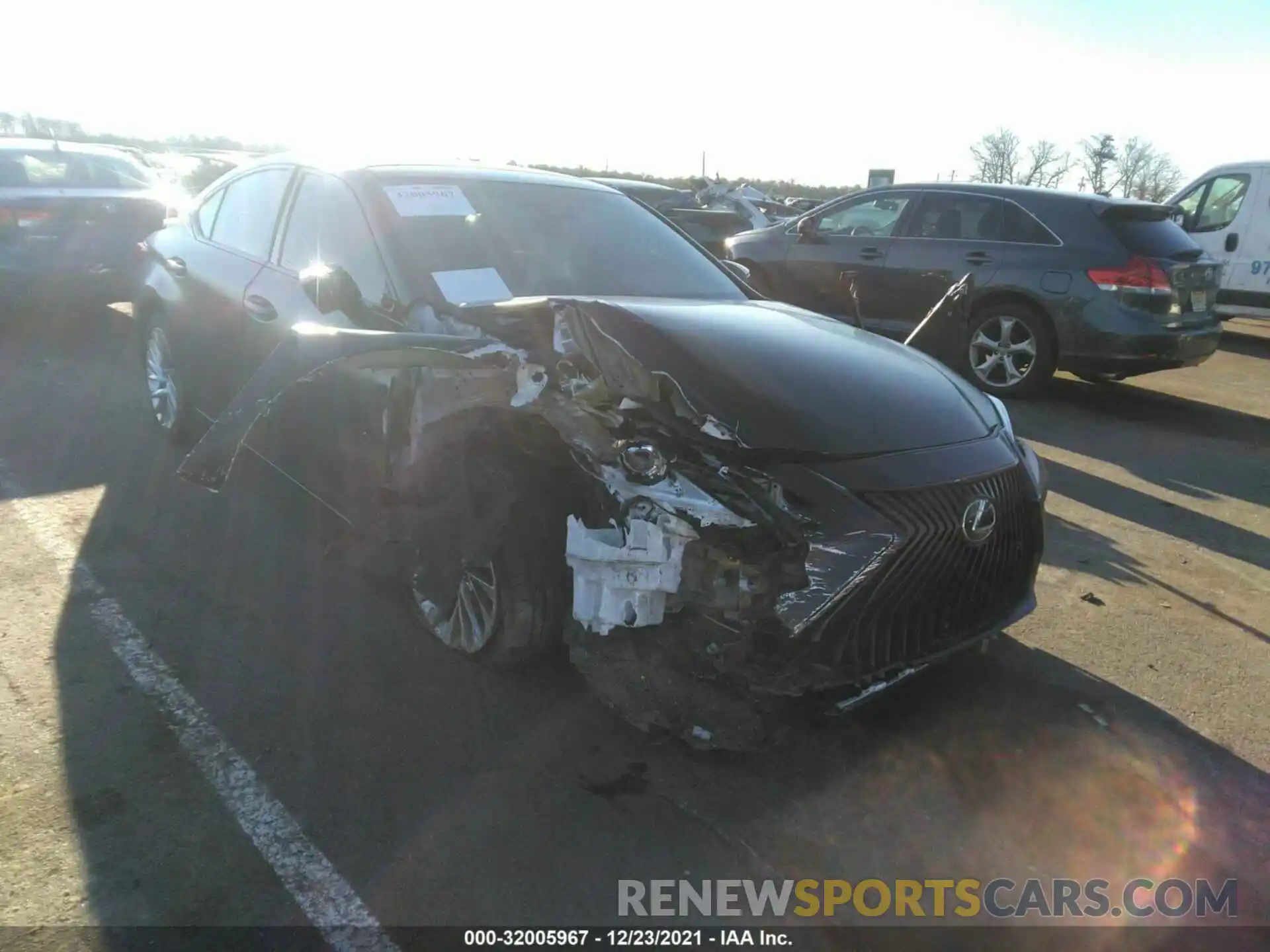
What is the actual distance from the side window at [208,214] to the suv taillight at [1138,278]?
6514 millimetres

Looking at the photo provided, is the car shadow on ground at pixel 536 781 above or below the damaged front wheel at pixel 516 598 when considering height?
below

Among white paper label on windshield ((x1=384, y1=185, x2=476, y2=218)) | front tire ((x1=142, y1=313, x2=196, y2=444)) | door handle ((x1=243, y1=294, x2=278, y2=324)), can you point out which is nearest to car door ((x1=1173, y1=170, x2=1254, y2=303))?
white paper label on windshield ((x1=384, y1=185, x2=476, y2=218))

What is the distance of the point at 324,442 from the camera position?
3.62 meters

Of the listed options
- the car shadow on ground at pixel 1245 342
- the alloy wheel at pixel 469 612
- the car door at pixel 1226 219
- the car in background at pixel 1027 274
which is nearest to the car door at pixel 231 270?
the alloy wheel at pixel 469 612

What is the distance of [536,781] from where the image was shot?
279 cm

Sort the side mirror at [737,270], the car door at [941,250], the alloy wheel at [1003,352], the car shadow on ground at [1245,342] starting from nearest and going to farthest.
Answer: the side mirror at [737,270], the alloy wheel at [1003,352], the car door at [941,250], the car shadow on ground at [1245,342]

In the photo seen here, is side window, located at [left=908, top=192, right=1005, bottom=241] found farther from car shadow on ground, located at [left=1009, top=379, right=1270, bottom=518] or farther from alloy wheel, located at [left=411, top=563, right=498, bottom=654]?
alloy wheel, located at [left=411, top=563, right=498, bottom=654]

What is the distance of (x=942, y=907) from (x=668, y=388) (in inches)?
62.6

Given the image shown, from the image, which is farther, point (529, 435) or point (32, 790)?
point (529, 435)

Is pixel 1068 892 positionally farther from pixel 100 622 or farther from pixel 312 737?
pixel 100 622

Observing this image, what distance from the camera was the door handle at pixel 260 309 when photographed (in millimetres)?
4074

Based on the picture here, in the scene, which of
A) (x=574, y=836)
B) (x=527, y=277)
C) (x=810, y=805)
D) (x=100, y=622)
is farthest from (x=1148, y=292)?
(x=100, y=622)

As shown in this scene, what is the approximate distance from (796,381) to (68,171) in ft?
29.5

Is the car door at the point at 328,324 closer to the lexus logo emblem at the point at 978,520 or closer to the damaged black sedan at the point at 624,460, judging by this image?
the damaged black sedan at the point at 624,460
